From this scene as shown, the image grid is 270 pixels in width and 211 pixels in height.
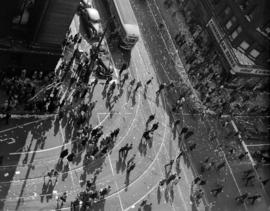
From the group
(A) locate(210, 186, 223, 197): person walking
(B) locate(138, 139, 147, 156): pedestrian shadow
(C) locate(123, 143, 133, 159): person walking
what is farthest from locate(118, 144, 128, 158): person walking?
(A) locate(210, 186, 223, 197): person walking

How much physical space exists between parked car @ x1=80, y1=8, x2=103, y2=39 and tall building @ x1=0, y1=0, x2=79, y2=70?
35.4 feet

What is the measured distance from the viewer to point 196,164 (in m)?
52.1

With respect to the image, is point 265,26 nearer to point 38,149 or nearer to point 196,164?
point 196,164

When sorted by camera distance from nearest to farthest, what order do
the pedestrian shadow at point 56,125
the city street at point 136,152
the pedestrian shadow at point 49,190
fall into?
1. the pedestrian shadow at point 49,190
2. the city street at point 136,152
3. the pedestrian shadow at point 56,125

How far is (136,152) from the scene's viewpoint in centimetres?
4938

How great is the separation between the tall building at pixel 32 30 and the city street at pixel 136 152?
247 inches

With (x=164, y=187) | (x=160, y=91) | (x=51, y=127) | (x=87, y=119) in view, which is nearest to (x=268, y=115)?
(x=160, y=91)

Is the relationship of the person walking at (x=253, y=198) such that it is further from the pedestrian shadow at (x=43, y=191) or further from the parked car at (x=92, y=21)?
the parked car at (x=92, y=21)

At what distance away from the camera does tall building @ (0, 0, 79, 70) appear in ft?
144

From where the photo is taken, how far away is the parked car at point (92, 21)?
58.4 meters

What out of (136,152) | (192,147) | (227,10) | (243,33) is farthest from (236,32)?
(136,152)

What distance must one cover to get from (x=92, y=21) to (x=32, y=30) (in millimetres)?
13916

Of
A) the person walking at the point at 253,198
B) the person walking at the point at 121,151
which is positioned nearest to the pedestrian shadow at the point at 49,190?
the person walking at the point at 121,151

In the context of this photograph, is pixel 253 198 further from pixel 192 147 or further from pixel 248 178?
pixel 192 147
